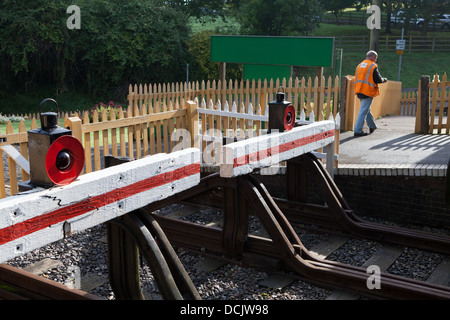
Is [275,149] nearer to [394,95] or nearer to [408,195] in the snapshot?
[408,195]

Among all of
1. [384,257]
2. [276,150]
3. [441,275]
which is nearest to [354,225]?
[384,257]

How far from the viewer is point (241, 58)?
14516mm

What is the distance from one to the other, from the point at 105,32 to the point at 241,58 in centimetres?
1209

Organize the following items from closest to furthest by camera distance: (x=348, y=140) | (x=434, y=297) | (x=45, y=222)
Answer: (x=45, y=222)
(x=434, y=297)
(x=348, y=140)

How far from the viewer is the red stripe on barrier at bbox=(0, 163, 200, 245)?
2.90 metres

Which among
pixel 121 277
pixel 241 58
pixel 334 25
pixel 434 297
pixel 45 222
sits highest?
pixel 334 25

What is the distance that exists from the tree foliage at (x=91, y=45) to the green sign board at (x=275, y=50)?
33.1 ft

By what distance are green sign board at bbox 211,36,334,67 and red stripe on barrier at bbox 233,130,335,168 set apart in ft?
21.8

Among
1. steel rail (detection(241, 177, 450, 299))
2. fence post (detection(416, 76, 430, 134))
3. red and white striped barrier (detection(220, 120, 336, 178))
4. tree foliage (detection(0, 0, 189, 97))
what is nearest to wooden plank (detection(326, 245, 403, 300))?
steel rail (detection(241, 177, 450, 299))

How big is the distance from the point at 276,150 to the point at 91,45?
20.9m
